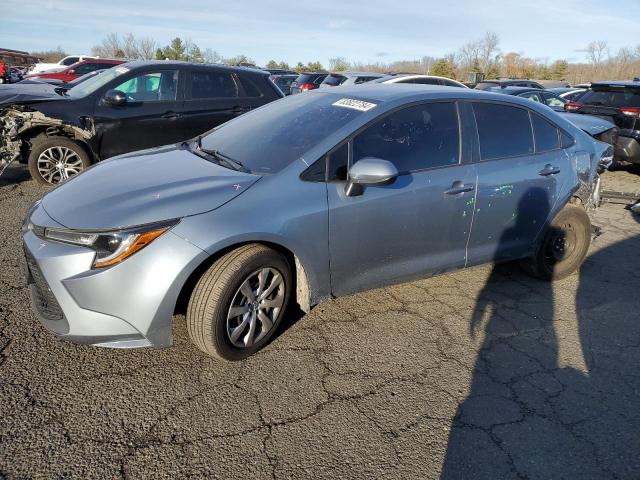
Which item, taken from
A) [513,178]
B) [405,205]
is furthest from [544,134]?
[405,205]

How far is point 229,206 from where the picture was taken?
2682 mm

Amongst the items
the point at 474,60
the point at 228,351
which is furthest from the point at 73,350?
the point at 474,60

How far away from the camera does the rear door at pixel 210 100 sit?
663cm

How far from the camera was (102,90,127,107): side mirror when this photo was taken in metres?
6.06

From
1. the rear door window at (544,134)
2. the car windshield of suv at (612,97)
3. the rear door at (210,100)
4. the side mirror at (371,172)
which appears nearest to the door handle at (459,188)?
the side mirror at (371,172)

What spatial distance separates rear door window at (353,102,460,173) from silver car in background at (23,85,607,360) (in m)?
0.01

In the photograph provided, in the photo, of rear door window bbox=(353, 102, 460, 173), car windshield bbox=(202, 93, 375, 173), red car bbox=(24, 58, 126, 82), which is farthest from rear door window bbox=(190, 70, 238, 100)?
red car bbox=(24, 58, 126, 82)

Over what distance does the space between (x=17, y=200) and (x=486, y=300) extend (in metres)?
5.44

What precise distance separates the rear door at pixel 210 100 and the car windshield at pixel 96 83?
2.97ft

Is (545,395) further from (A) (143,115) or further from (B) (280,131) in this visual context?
(A) (143,115)

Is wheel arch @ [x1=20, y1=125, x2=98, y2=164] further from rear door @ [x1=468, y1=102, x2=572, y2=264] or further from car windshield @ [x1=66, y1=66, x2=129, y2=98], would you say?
rear door @ [x1=468, y1=102, x2=572, y2=264]

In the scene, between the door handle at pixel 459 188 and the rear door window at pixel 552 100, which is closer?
the door handle at pixel 459 188

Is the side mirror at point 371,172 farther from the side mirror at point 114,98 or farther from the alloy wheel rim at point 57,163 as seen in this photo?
the alloy wheel rim at point 57,163

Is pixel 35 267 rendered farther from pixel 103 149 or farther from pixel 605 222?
pixel 605 222
